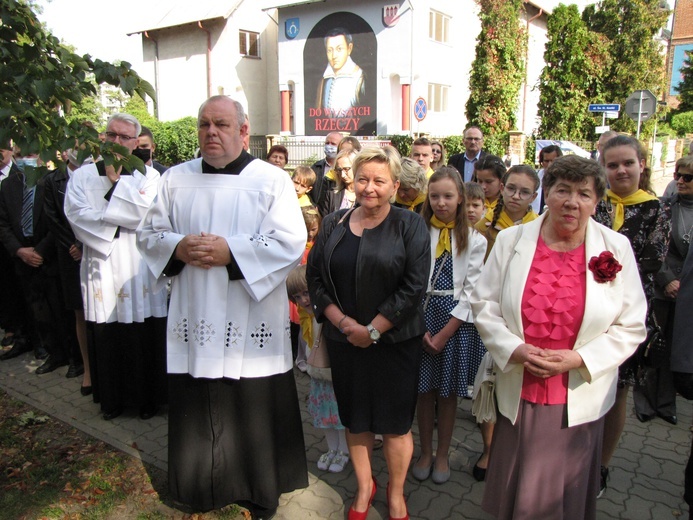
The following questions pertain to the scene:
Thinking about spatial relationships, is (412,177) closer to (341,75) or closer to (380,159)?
(380,159)

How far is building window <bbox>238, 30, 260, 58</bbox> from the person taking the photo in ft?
94.7

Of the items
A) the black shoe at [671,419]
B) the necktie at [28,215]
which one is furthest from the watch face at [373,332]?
the necktie at [28,215]

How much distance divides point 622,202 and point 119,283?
3.69 metres

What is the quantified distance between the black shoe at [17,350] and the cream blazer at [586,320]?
5729mm

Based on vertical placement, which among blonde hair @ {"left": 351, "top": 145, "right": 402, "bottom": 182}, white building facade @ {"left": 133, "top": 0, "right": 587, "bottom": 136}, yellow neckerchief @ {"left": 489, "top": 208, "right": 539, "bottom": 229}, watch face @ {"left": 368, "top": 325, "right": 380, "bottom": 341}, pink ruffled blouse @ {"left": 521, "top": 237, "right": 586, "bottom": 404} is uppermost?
white building facade @ {"left": 133, "top": 0, "right": 587, "bottom": 136}

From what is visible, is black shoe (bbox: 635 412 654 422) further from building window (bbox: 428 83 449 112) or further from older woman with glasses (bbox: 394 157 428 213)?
building window (bbox: 428 83 449 112)

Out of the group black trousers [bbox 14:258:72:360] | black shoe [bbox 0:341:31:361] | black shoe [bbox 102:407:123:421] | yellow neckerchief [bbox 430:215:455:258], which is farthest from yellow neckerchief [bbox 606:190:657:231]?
black shoe [bbox 0:341:31:361]

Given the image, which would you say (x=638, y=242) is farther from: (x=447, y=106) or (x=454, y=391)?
(x=447, y=106)

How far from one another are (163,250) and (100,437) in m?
2.13

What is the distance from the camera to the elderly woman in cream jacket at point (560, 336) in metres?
2.59

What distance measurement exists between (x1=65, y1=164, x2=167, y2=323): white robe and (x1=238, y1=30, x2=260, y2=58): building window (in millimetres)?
26632

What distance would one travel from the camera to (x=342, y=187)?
557 centimetres

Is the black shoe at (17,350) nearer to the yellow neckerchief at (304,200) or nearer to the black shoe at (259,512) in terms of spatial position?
the yellow neckerchief at (304,200)

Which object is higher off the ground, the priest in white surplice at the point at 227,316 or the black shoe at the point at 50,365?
the priest in white surplice at the point at 227,316
